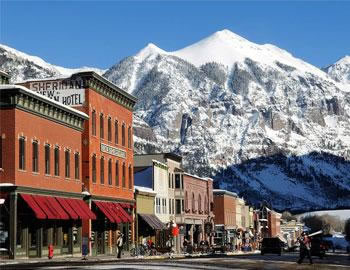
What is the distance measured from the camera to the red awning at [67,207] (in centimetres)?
5604

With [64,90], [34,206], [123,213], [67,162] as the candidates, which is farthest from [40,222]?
[123,213]

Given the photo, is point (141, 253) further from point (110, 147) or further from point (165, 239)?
point (165, 239)

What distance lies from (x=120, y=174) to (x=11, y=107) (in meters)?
24.4

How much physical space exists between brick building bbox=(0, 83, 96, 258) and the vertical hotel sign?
269 cm

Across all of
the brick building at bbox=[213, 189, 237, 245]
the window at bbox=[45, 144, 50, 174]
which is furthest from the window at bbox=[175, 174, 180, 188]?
the window at bbox=[45, 144, 50, 174]

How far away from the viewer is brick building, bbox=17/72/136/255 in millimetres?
64125

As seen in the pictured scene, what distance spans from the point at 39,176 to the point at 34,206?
3859 millimetres

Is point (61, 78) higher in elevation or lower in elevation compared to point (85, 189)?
higher

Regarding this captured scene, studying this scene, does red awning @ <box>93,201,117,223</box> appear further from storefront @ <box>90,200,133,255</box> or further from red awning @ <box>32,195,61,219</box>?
red awning @ <box>32,195,61,219</box>

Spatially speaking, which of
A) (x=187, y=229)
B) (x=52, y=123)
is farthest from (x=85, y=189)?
(x=187, y=229)

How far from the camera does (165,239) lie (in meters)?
90.6

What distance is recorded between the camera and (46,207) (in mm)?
52281

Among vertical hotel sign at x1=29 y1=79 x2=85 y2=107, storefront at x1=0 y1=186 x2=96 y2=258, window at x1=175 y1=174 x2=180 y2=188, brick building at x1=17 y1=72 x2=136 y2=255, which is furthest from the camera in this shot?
window at x1=175 y1=174 x2=180 y2=188

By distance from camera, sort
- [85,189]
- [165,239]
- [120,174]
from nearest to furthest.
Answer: [85,189] < [120,174] < [165,239]
